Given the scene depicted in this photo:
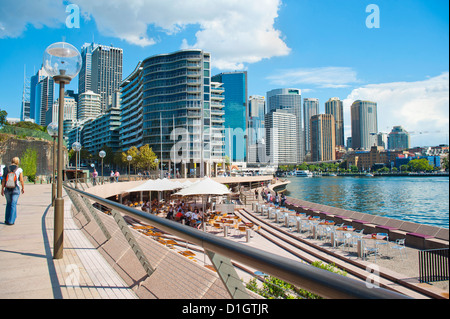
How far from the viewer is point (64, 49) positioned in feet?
16.4

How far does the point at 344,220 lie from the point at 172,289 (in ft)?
64.1

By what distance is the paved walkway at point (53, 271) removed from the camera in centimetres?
316

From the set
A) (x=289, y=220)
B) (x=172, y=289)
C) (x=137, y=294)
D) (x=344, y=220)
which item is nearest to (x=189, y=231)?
(x=172, y=289)

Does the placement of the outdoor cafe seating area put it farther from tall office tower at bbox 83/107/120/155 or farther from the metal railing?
tall office tower at bbox 83/107/120/155

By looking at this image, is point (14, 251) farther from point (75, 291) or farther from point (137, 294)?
point (137, 294)

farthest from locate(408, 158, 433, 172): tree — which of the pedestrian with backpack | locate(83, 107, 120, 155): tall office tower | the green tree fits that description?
the pedestrian with backpack

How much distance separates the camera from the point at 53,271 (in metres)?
3.90

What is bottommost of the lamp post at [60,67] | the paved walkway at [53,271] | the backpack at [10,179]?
the paved walkway at [53,271]

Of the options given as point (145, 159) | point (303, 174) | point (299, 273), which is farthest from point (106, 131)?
point (299, 273)

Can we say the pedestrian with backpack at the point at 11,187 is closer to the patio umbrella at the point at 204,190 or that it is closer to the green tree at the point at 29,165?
the patio umbrella at the point at 204,190

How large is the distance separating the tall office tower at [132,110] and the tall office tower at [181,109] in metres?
10.5

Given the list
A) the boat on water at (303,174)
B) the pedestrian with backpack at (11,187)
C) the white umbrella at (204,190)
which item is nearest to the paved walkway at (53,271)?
the pedestrian with backpack at (11,187)

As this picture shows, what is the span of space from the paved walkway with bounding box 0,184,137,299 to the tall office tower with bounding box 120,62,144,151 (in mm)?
88376

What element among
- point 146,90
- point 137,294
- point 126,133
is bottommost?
point 137,294
